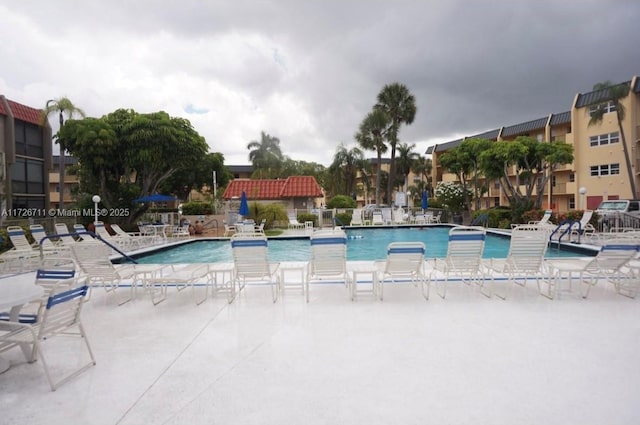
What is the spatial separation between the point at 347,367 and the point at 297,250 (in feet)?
37.1

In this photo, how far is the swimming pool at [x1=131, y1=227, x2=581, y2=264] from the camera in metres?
12.5

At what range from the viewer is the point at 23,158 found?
2441 centimetres

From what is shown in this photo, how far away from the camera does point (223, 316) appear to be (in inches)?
197

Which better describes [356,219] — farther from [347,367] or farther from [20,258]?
[347,367]

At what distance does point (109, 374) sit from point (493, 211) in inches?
861

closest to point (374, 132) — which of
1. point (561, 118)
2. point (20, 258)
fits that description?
point (561, 118)

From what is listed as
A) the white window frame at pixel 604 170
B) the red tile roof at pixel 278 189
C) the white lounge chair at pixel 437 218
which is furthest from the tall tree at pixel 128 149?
→ the white window frame at pixel 604 170

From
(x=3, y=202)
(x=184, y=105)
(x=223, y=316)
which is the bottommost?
(x=223, y=316)

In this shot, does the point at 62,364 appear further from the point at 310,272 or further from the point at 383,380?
the point at 310,272

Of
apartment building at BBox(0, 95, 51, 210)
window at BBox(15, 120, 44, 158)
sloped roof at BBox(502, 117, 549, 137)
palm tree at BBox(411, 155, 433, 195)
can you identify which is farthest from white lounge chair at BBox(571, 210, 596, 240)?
palm tree at BBox(411, 155, 433, 195)

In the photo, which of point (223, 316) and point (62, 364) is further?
point (223, 316)

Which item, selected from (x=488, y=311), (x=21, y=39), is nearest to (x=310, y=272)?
(x=488, y=311)

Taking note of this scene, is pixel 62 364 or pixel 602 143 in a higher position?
pixel 602 143

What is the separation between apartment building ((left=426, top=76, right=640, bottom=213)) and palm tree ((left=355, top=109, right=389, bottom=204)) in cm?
1232
